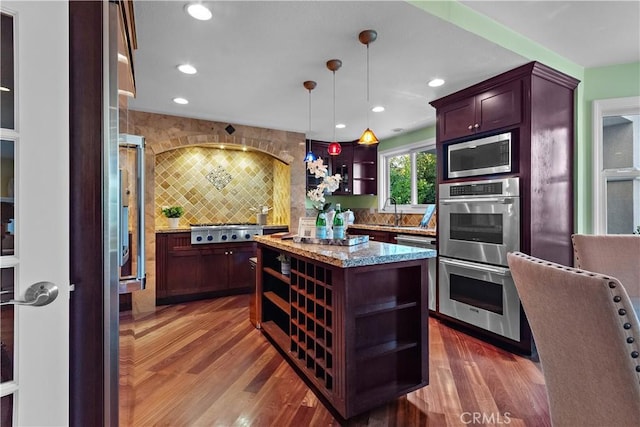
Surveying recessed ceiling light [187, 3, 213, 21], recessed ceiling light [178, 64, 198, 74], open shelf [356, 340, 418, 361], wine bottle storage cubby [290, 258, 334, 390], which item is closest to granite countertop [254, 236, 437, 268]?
wine bottle storage cubby [290, 258, 334, 390]

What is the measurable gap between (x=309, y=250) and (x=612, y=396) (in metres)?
1.41

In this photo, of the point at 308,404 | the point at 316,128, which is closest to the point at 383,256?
the point at 308,404

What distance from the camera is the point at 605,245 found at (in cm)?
186

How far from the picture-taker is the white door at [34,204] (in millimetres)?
838

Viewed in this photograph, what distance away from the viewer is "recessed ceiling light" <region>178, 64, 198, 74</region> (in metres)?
2.49

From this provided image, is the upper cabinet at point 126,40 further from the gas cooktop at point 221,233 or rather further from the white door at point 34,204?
the gas cooktop at point 221,233

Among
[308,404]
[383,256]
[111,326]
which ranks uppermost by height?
[383,256]

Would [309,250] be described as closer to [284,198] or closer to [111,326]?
[111,326]

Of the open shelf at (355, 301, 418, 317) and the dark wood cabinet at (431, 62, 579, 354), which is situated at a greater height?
the dark wood cabinet at (431, 62, 579, 354)

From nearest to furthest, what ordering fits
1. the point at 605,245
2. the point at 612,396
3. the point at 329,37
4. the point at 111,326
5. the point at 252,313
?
1. the point at 612,396
2. the point at 111,326
3. the point at 605,245
4. the point at 329,37
5. the point at 252,313

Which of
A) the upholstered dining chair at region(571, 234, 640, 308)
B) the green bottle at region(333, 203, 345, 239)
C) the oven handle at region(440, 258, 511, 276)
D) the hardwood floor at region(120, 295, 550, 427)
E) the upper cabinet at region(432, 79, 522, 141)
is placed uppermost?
the upper cabinet at region(432, 79, 522, 141)

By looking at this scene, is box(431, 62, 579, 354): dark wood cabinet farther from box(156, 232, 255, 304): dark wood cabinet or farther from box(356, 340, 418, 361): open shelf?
box(156, 232, 255, 304): dark wood cabinet
